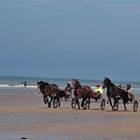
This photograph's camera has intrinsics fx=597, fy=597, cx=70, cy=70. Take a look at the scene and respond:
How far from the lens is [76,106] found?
34750mm

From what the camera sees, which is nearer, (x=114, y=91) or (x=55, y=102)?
(x=114, y=91)

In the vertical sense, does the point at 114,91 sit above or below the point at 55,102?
above

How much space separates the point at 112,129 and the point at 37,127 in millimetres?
2533

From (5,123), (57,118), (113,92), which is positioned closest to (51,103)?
(113,92)

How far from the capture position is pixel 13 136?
16.9m

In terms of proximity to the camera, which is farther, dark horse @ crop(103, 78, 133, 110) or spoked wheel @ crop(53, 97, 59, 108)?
spoked wheel @ crop(53, 97, 59, 108)

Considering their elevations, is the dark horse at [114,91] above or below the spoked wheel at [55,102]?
above

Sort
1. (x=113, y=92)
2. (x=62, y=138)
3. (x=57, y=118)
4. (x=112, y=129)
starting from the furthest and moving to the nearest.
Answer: (x=113, y=92) → (x=57, y=118) → (x=112, y=129) → (x=62, y=138)

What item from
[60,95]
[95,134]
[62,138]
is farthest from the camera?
[60,95]

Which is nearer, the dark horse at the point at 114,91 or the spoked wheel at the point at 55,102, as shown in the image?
the dark horse at the point at 114,91

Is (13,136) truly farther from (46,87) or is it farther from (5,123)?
(46,87)

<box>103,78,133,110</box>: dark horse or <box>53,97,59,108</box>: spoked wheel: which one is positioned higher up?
<box>103,78,133,110</box>: dark horse

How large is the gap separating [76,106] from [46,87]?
2141 mm

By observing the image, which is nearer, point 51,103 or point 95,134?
point 95,134
